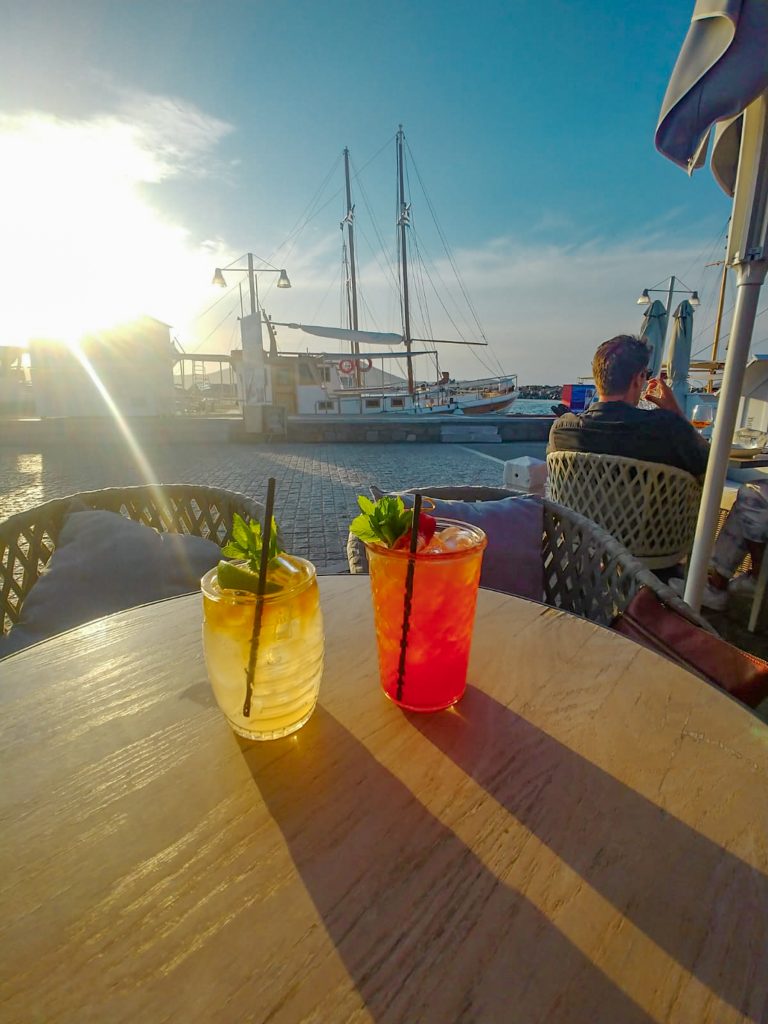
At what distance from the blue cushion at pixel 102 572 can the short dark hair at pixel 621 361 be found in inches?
74.5

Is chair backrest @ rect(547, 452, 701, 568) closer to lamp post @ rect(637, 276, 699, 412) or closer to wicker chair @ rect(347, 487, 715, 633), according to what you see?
wicker chair @ rect(347, 487, 715, 633)

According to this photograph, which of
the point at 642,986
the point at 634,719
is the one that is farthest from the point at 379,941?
the point at 634,719

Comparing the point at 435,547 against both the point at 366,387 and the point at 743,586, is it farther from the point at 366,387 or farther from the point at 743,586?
the point at 366,387

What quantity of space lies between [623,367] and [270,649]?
2.23 meters

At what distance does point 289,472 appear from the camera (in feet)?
22.8

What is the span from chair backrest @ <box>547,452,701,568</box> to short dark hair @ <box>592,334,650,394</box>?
14.5 inches

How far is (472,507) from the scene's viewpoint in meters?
1.60

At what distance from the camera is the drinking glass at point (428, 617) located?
671 mm

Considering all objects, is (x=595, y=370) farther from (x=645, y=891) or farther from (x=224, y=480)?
(x=224, y=480)

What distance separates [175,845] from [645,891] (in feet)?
1.53

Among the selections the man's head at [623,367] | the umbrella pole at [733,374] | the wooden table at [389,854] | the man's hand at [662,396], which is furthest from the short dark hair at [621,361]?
the wooden table at [389,854]

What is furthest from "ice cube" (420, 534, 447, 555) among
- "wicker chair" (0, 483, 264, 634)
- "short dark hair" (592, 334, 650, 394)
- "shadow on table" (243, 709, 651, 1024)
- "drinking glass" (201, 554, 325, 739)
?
"short dark hair" (592, 334, 650, 394)

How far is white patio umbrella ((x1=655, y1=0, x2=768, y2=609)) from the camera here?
4.81ft

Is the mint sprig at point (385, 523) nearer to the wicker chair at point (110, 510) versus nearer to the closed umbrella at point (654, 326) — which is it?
the wicker chair at point (110, 510)
